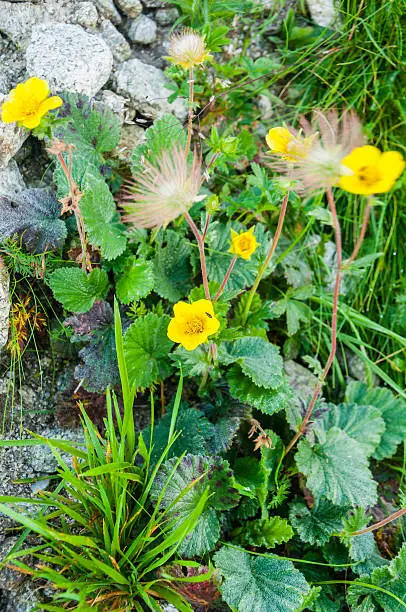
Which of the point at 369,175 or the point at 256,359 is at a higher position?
the point at 369,175

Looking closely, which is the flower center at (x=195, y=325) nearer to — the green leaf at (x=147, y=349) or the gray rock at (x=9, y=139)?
the green leaf at (x=147, y=349)

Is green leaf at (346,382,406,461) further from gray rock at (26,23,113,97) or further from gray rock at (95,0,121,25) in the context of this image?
gray rock at (95,0,121,25)

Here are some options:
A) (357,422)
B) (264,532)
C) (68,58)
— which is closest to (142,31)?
(68,58)

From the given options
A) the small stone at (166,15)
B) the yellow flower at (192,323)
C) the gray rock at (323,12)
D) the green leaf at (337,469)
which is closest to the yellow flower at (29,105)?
the yellow flower at (192,323)

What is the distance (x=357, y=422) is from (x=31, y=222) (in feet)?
4.54

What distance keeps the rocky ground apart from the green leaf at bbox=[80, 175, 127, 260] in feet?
1.07

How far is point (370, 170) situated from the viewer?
1.10m

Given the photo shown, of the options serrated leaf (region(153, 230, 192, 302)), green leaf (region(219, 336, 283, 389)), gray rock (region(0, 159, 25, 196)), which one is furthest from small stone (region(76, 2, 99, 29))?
green leaf (region(219, 336, 283, 389))

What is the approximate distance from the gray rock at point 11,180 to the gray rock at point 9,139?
27 mm

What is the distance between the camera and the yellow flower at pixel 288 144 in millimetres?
1316

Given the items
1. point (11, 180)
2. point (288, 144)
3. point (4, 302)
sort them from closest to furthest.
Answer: point (288, 144) → point (4, 302) → point (11, 180)

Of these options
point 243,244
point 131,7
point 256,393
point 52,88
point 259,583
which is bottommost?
point 259,583

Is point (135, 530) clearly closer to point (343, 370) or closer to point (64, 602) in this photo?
point (64, 602)

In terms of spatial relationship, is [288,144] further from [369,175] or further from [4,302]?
[4,302]
